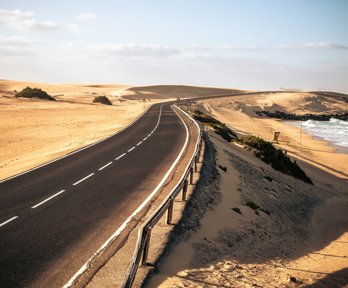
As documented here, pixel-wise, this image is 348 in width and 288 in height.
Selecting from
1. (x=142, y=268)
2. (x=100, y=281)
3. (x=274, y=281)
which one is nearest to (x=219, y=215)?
(x=274, y=281)

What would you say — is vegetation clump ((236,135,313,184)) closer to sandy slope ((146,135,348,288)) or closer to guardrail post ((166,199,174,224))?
sandy slope ((146,135,348,288))

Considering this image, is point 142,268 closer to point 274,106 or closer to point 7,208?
point 7,208

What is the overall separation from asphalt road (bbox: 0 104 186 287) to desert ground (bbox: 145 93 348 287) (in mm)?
2145

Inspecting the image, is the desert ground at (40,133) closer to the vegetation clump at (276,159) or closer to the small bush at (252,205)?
the small bush at (252,205)

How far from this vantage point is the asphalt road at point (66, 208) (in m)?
8.31

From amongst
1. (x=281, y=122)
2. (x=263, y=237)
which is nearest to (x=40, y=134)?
(x=263, y=237)

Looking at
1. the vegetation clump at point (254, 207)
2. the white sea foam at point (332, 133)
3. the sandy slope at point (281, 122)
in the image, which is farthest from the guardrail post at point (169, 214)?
the white sea foam at point (332, 133)

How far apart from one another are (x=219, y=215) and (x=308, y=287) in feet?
13.8

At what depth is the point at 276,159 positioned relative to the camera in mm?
28391

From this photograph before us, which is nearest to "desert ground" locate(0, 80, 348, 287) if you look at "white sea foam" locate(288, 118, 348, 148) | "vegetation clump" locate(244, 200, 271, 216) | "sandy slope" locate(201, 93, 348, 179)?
"vegetation clump" locate(244, 200, 271, 216)

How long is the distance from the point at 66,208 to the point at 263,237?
650cm

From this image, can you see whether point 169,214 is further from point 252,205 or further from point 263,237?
point 252,205

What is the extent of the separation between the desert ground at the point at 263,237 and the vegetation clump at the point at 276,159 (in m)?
1.05

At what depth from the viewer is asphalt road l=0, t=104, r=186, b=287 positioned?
831 cm
